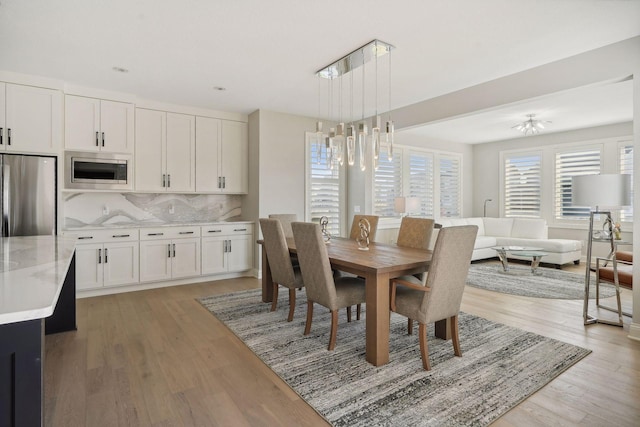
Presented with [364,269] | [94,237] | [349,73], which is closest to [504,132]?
[349,73]

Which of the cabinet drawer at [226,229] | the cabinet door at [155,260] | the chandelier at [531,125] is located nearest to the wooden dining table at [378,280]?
the cabinet drawer at [226,229]

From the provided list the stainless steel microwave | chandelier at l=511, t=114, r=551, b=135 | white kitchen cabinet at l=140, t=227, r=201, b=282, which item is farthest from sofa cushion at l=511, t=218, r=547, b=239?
the stainless steel microwave

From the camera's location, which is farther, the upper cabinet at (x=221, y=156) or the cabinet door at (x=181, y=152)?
the upper cabinet at (x=221, y=156)

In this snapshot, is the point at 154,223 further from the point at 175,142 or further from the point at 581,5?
the point at 581,5

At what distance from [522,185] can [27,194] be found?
27.9ft

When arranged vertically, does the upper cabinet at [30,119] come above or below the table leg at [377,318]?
above

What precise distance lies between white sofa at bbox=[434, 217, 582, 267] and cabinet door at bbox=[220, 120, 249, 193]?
149 inches

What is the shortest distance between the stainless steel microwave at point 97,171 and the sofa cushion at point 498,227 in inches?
267

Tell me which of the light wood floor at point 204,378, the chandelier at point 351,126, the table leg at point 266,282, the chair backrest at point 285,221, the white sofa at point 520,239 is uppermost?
the chandelier at point 351,126

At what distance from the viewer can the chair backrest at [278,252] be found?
129 inches

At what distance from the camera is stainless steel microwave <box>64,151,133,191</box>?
425 cm

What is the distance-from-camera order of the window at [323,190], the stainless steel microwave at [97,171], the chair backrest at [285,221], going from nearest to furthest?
the stainless steel microwave at [97,171]
the chair backrest at [285,221]
the window at [323,190]

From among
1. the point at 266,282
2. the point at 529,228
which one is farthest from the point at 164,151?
the point at 529,228

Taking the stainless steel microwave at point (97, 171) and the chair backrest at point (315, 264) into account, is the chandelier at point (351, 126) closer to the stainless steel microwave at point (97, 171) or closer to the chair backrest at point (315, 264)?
the chair backrest at point (315, 264)
